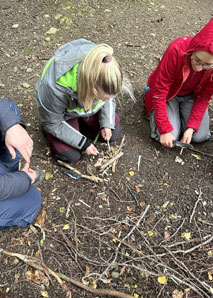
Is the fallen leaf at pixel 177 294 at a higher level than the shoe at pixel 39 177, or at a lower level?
lower

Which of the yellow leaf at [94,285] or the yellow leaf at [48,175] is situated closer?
the yellow leaf at [94,285]


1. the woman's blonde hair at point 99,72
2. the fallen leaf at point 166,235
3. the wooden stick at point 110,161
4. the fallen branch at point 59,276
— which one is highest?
the woman's blonde hair at point 99,72

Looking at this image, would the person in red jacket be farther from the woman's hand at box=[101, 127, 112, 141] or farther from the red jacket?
the woman's hand at box=[101, 127, 112, 141]

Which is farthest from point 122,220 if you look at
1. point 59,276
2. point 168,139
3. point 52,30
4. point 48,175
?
point 52,30

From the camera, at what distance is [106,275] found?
1.64 m

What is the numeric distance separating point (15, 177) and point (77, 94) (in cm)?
70

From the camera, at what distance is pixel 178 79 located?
2.08 metres

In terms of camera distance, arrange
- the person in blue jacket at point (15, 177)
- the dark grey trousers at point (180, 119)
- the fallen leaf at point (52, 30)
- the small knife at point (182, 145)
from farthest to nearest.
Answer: the fallen leaf at point (52, 30) → the dark grey trousers at point (180, 119) → the small knife at point (182, 145) → the person in blue jacket at point (15, 177)

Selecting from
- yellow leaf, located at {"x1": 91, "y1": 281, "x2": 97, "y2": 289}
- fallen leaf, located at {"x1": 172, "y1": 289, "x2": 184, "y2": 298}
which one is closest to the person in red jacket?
fallen leaf, located at {"x1": 172, "y1": 289, "x2": 184, "y2": 298}

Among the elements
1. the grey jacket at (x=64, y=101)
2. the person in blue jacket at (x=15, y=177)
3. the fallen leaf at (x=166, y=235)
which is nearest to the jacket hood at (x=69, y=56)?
the grey jacket at (x=64, y=101)

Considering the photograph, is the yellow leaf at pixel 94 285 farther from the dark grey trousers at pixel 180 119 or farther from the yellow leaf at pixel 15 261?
the dark grey trousers at pixel 180 119

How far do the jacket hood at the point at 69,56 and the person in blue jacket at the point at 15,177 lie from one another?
423 mm

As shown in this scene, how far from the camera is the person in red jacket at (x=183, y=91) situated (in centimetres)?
182

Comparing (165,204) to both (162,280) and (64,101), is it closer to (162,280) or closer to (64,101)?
(162,280)
